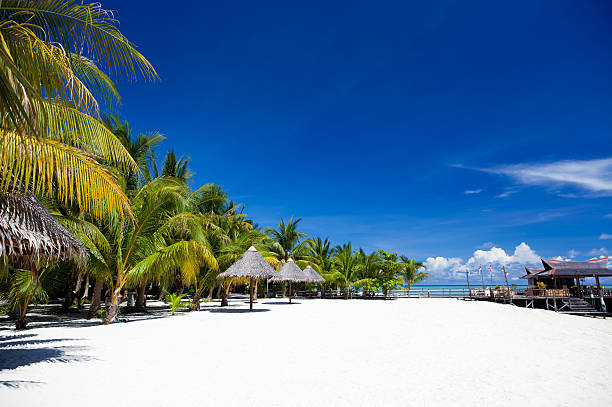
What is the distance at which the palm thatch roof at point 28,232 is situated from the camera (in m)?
3.94

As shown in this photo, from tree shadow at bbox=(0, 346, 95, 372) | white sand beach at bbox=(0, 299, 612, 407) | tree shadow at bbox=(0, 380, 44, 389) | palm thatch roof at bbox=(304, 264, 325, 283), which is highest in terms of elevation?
palm thatch roof at bbox=(304, 264, 325, 283)

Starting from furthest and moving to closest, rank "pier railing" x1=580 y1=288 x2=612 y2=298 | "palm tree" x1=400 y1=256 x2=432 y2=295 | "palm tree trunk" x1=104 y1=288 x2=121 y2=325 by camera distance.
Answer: "palm tree" x1=400 y1=256 x2=432 y2=295, "pier railing" x1=580 y1=288 x2=612 y2=298, "palm tree trunk" x1=104 y1=288 x2=121 y2=325

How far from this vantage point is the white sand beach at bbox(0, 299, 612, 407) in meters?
3.87

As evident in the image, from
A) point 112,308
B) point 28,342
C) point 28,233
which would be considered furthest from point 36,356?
point 112,308

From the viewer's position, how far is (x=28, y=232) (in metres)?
4.31

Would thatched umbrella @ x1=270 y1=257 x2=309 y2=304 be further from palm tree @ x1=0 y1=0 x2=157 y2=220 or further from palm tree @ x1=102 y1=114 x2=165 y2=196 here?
palm tree @ x1=0 y1=0 x2=157 y2=220

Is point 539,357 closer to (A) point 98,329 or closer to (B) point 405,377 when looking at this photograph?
(B) point 405,377

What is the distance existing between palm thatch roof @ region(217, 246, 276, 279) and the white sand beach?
4.34 m

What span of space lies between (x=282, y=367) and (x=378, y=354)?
2.00 meters

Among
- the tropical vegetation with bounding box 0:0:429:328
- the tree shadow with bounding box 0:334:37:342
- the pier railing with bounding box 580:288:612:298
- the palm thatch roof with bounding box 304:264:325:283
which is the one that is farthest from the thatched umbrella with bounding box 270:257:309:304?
the pier railing with bounding box 580:288:612:298

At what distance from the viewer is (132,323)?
31.2 ft

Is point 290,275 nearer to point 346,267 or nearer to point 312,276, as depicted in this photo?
point 312,276

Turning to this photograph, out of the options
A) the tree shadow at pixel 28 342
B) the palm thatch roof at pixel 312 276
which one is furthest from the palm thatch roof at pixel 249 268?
the tree shadow at pixel 28 342

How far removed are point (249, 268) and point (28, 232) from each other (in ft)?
30.4
